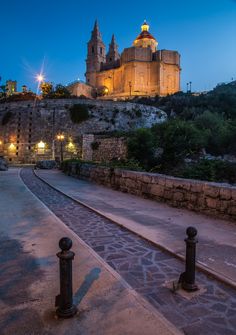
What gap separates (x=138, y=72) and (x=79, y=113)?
37.8 meters

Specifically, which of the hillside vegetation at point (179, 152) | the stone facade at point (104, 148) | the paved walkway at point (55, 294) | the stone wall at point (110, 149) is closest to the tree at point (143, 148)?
the hillside vegetation at point (179, 152)

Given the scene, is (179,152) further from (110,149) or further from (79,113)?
(79,113)

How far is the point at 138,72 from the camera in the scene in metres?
76.4

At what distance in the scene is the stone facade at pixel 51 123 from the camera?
44375 mm

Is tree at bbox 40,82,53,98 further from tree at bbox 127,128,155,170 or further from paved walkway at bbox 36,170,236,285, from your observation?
paved walkway at bbox 36,170,236,285

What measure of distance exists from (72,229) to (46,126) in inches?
1659

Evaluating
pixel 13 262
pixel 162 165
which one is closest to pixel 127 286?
pixel 13 262

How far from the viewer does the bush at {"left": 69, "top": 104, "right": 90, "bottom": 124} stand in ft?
147

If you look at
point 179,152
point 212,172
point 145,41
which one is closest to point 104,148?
point 179,152

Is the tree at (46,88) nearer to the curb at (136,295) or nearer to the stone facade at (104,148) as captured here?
the stone facade at (104,148)

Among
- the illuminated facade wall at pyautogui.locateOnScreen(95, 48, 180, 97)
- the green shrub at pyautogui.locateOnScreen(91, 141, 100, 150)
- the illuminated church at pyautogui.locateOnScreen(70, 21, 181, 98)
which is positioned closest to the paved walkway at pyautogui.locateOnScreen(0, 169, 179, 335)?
the green shrub at pyautogui.locateOnScreen(91, 141, 100, 150)

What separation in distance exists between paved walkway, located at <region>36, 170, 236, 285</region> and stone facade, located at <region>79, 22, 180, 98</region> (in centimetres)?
6922

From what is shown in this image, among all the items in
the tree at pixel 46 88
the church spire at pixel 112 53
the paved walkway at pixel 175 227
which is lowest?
the paved walkway at pixel 175 227

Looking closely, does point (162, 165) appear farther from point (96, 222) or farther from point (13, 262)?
point (13, 262)
